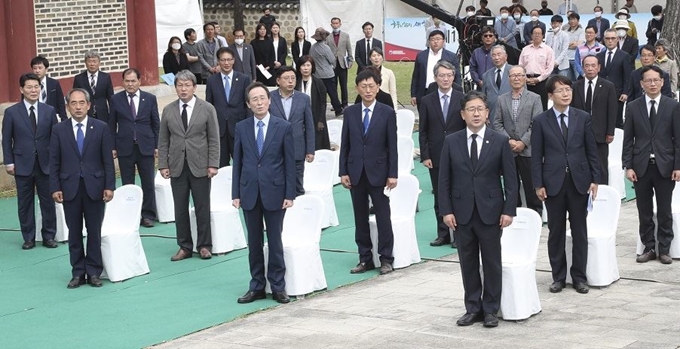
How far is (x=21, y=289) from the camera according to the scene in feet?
38.9

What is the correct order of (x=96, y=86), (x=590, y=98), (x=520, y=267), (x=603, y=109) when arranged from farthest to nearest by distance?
(x=96, y=86) < (x=590, y=98) < (x=603, y=109) < (x=520, y=267)

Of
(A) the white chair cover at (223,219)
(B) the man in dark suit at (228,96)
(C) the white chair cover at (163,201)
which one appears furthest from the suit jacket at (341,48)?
(A) the white chair cover at (223,219)

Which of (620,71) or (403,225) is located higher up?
(620,71)

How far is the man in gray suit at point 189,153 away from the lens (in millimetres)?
12805

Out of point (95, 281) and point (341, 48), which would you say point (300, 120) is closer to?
point (95, 281)

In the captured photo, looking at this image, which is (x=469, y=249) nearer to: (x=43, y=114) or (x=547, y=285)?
(x=547, y=285)

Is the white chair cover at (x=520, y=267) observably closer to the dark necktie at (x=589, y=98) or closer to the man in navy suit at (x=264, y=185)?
the man in navy suit at (x=264, y=185)

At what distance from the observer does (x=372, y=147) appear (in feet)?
39.3

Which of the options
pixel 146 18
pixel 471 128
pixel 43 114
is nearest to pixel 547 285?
pixel 471 128

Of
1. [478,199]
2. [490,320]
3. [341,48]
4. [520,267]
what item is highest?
[341,48]

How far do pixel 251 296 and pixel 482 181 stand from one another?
2486 mm

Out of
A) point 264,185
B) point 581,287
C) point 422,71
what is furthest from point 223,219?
point 422,71

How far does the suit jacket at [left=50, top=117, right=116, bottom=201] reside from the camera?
465 inches

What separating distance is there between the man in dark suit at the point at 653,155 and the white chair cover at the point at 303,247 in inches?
124
